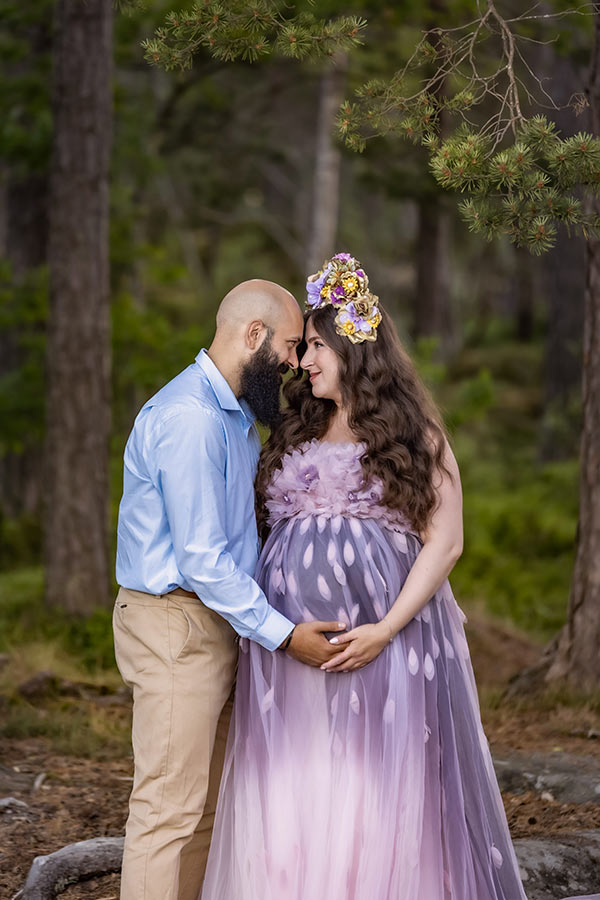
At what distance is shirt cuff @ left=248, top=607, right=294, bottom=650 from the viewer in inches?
128

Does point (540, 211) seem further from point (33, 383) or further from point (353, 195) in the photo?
point (353, 195)

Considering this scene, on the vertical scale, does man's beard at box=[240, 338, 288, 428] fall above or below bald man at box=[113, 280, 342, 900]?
above

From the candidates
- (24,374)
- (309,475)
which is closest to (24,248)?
(24,374)

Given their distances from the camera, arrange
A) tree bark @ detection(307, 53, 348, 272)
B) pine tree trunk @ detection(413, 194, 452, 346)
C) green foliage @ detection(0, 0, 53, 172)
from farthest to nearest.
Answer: pine tree trunk @ detection(413, 194, 452, 346)
tree bark @ detection(307, 53, 348, 272)
green foliage @ detection(0, 0, 53, 172)

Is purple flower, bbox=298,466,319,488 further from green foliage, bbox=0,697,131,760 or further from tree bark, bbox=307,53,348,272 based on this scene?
tree bark, bbox=307,53,348,272

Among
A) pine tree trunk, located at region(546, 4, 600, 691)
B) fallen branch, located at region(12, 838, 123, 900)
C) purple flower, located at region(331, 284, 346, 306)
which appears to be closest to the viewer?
purple flower, located at region(331, 284, 346, 306)

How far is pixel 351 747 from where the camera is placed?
3.32 metres

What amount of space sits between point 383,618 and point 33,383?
7199mm

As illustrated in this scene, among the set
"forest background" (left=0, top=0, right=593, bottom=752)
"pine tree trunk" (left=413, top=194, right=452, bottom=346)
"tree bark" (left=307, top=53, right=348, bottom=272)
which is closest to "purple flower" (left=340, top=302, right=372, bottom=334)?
"forest background" (left=0, top=0, right=593, bottom=752)

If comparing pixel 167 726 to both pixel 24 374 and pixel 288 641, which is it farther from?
pixel 24 374

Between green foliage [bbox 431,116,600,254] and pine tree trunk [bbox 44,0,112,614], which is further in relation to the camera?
pine tree trunk [bbox 44,0,112,614]

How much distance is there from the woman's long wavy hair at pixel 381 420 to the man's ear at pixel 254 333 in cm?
21

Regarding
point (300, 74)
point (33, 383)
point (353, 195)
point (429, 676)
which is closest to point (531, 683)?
point (429, 676)

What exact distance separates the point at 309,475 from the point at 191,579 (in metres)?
0.53
